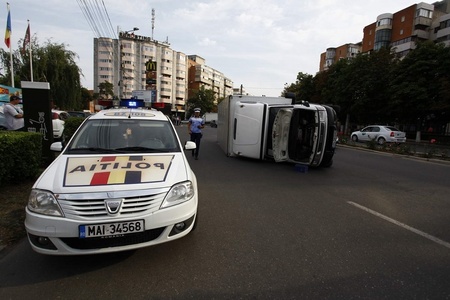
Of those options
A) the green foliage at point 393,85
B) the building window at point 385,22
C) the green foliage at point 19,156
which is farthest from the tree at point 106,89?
the green foliage at point 19,156

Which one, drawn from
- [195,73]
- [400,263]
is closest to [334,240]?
[400,263]

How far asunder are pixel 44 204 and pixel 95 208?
548 millimetres

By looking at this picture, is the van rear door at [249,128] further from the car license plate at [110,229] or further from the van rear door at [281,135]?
the car license plate at [110,229]

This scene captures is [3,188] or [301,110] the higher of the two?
[301,110]

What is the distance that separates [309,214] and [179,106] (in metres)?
94.4

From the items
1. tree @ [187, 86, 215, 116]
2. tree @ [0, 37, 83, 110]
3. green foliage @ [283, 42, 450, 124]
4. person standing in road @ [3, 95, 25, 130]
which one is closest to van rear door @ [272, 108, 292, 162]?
person standing in road @ [3, 95, 25, 130]

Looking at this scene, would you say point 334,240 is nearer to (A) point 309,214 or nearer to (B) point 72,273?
(A) point 309,214

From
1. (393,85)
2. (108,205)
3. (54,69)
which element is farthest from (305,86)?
(108,205)

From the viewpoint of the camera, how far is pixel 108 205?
2711mm

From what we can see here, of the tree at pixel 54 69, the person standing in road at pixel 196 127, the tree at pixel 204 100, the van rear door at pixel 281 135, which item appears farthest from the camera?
the tree at pixel 204 100

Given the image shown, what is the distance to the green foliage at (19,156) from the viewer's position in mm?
5051

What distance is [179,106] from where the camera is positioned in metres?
96.2

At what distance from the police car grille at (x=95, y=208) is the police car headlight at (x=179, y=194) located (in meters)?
0.22

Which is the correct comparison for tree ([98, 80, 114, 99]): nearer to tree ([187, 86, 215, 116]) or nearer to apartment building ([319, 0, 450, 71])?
tree ([187, 86, 215, 116])
